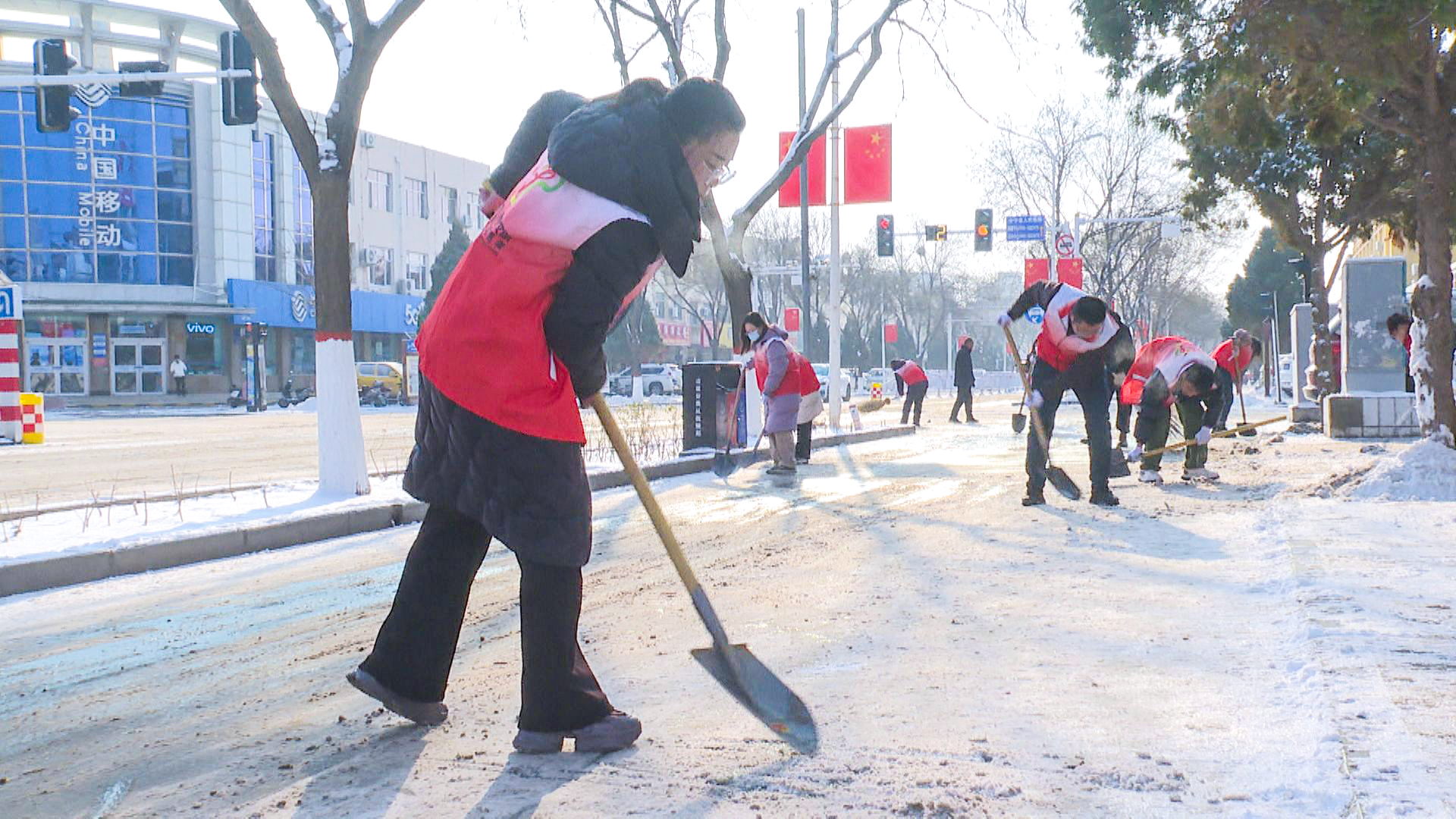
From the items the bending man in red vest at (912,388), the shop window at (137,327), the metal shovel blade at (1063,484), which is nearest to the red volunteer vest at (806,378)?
the metal shovel blade at (1063,484)

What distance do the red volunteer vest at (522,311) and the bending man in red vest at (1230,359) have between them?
1250 centimetres

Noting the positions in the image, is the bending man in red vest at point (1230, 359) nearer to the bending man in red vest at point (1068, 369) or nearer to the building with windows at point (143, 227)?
the bending man in red vest at point (1068, 369)

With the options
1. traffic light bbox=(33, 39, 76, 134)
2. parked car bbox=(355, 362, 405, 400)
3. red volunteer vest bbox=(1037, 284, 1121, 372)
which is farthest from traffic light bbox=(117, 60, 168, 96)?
parked car bbox=(355, 362, 405, 400)

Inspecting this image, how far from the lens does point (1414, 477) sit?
30.1 feet

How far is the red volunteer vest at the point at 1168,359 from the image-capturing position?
11445 mm

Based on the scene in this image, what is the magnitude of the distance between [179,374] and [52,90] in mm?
27794

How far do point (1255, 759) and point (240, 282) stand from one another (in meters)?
45.5

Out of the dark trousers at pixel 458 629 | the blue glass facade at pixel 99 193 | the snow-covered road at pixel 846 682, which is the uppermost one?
the blue glass facade at pixel 99 193

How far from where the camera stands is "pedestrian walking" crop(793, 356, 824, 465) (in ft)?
43.3

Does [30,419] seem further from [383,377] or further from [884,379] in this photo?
[884,379]

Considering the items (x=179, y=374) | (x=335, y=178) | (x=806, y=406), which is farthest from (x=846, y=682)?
(x=179, y=374)

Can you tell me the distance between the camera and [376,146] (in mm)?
52812

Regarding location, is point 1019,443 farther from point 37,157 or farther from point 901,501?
point 37,157

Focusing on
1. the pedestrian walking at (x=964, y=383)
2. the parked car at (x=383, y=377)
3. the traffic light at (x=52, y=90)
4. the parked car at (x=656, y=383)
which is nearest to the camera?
the traffic light at (x=52, y=90)
